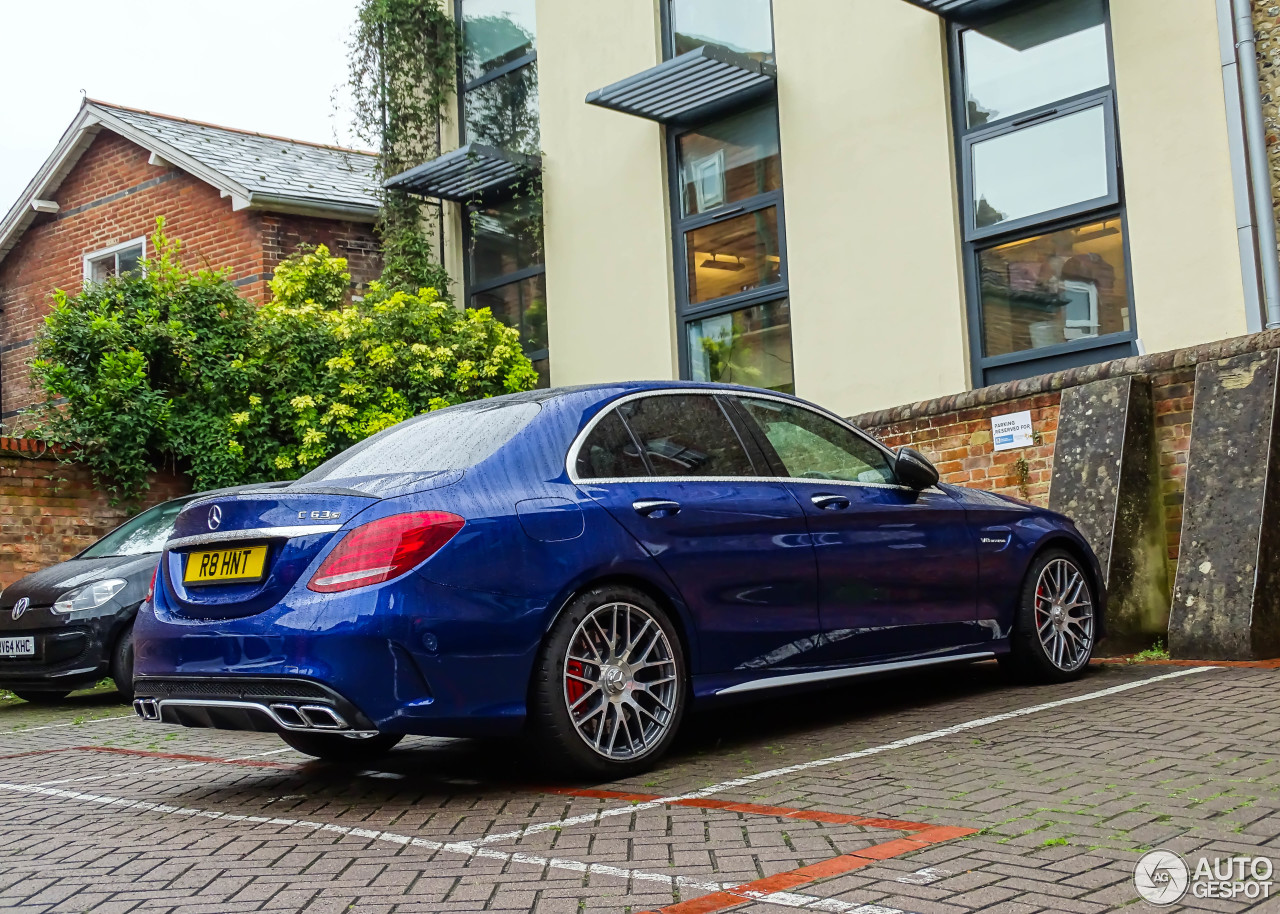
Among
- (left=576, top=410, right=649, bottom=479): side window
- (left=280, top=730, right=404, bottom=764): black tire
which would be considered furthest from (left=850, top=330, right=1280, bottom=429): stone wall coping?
(left=280, top=730, right=404, bottom=764): black tire

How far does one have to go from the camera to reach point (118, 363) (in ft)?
43.7

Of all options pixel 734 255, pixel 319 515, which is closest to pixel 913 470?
pixel 319 515

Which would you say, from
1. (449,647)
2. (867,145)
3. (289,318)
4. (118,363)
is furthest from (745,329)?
(449,647)

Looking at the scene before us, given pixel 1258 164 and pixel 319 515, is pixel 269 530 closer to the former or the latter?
pixel 319 515

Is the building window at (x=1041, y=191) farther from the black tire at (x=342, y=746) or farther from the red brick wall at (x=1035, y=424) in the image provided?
the black tire at (x=342, y=746)

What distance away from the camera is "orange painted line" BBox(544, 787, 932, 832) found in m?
4.16

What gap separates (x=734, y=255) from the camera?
13.9 m

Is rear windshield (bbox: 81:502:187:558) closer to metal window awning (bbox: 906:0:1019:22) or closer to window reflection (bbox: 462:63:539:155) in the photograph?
window reflection (bbox: 462:63:539:155)

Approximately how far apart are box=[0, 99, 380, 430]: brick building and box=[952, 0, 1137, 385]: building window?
8.79 metres

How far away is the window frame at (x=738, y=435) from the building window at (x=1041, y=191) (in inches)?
200

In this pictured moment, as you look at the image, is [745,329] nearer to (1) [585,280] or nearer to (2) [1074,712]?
(1) [585,280]

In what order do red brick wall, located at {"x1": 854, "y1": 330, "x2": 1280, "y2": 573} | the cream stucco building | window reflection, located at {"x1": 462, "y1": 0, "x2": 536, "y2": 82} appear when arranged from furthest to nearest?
window reflection, located at {"x1": 462, "y1": 0, "x2": 536, "y2": 82} < the cream stucco building < red brick wall, located at {"x1": 854, "y1": 330, "x2": 1280, "y2": 573}

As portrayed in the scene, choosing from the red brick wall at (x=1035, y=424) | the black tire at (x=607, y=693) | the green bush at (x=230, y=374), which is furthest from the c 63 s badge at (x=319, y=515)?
the green bush at (x=230, y=374)

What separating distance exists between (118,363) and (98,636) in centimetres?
448
